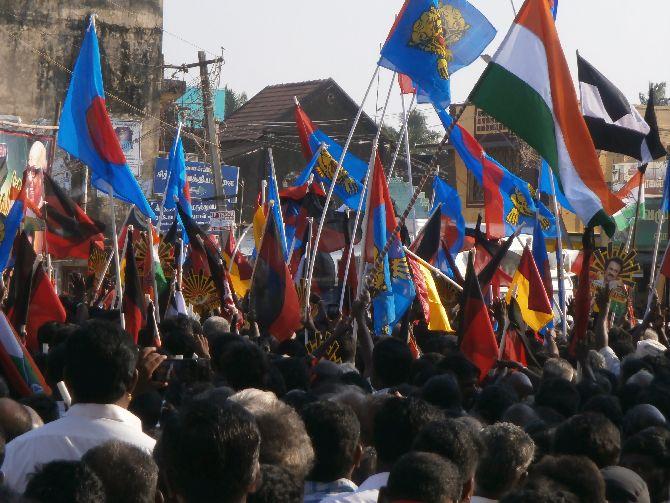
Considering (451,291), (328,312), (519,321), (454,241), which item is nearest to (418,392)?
(519,321)

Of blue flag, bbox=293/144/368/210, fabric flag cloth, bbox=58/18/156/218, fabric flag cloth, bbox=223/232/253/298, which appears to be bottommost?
fabric flag cloth, bbox=223/232/253/298

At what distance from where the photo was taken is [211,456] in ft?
10.8

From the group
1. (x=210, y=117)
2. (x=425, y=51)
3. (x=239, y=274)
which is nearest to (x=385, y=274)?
(x=425, y=51)

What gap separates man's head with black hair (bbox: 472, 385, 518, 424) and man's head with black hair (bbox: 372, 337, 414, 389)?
72 cm

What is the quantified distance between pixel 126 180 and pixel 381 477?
6157 mm

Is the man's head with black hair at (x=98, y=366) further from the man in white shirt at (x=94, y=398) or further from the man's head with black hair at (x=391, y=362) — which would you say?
the man's head with black hair at (x=391, y=362)

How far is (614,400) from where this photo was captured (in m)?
6.23

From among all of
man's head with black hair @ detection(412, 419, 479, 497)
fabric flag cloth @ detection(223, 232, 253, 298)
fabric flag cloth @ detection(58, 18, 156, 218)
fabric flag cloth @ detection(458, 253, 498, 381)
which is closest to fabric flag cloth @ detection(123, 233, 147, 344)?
fabric flag cloth @ detection(58, 18, 156, 218)

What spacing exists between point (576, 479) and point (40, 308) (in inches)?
231

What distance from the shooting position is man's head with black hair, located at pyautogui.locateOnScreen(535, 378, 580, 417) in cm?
653

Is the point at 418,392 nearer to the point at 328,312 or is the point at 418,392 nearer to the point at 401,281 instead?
the point at 401,281

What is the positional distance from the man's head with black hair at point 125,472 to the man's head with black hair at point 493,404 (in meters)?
3.00

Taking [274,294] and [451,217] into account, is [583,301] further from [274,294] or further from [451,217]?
[451,217]

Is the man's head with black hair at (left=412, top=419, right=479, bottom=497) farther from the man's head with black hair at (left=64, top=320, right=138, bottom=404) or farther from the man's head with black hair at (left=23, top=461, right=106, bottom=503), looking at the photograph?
the man's head with black hair at (left=23, top=461, right=106, bottom=503)
